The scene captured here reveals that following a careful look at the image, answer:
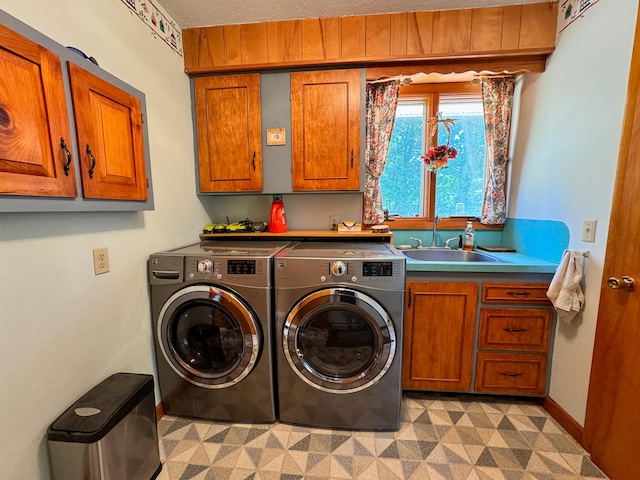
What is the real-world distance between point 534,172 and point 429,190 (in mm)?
696

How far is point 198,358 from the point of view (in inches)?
63.1

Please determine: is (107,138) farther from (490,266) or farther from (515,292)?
(515,292)

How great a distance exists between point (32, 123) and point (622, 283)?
7.59 feet

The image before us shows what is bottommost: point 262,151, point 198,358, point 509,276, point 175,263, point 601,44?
point 198,358

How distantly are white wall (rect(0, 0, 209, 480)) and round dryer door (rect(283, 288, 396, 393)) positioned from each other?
858 millimetres

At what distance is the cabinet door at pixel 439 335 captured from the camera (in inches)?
65.9

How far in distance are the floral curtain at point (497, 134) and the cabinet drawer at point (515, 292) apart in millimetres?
706

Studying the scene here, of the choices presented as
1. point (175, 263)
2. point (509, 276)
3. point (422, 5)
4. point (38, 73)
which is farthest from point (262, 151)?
point (509, 276)

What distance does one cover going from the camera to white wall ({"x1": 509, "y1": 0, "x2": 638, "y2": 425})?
4.24 ft

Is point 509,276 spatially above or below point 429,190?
below

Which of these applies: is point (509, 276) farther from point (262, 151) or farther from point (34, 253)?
point (34, 253)

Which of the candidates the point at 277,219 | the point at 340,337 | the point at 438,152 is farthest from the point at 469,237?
the point at 277,219

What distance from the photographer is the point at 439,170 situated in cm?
229

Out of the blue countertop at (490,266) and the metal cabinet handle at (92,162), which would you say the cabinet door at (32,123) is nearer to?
the metal cabinet handle at (92,162)
